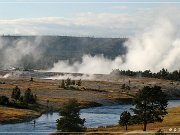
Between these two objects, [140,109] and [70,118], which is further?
[140,109]

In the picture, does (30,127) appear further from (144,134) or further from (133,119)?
(144,134)

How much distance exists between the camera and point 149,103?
102750 mm

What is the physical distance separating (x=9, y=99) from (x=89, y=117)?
4398cm

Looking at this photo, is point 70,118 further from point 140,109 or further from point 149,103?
point 149,103

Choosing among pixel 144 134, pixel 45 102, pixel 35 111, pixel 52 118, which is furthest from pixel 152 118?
pixel 45 102

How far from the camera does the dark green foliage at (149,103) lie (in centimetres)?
10138

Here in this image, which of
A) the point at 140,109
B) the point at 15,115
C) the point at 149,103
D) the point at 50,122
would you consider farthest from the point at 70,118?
the point at 15,115

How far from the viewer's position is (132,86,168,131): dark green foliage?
101375 mm

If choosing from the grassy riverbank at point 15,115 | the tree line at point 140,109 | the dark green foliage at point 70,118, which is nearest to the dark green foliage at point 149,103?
the tree line at point 140,109

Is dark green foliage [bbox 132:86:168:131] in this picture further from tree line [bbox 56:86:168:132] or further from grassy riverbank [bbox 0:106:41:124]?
grassy riverbank [bbox 0:106:41:124]

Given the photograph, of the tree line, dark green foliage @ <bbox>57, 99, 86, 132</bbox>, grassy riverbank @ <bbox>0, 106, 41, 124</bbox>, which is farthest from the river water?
the tree line

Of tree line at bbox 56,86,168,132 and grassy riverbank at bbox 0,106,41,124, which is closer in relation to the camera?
tree line at bbox 56,86,168,132

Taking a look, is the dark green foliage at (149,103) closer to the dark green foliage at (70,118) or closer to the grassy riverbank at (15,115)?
the dark green foliage at (70,118)

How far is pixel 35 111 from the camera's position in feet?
535
